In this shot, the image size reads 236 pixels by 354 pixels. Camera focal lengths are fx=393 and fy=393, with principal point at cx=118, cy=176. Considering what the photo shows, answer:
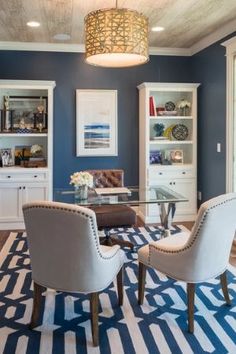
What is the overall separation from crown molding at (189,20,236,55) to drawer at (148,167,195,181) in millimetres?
1723

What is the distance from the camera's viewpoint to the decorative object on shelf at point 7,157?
18.1 ft

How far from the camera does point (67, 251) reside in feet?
7.87

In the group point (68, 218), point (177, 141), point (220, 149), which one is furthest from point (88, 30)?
point (177, 141)

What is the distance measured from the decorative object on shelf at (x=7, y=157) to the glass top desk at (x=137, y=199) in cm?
159

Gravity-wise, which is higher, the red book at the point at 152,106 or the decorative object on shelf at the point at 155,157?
the red book at the point at 152,106

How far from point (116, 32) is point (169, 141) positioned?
9.61 ft

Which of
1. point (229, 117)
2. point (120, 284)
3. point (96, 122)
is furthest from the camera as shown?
point (96, 122)

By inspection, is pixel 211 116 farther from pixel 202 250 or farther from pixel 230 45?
pixel 202 250

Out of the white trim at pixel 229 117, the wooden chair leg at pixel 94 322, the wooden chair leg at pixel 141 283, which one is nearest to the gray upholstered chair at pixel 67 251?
the wooden chair leg at pixel 94 322

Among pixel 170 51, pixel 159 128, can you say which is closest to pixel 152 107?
pixel 159 128

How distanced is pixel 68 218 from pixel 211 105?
3.58m

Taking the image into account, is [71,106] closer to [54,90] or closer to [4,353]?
[54,90]

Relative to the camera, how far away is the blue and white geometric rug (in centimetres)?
239

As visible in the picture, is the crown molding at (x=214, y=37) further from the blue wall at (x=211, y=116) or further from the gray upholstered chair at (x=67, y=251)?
the gray upholstered chair at (x=67, y=251)
